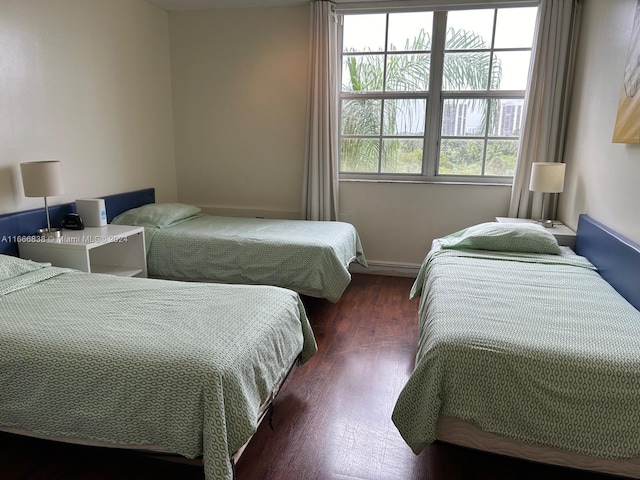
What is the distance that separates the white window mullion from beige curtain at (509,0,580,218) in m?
0.72

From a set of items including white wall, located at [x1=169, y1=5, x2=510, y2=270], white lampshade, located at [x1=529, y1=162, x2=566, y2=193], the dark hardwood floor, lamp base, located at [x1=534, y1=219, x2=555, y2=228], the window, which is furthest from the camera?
white wall, located at [x1=169, y1=5, x2=510, y2=270]

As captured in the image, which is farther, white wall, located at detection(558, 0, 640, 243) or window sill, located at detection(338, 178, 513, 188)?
window sill, located at detection(338, 178, 513, 188)

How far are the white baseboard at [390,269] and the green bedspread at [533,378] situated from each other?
2316 millimetres

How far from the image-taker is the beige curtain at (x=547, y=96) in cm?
337

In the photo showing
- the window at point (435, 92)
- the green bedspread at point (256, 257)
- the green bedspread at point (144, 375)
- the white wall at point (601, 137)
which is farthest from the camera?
the window at point (435, 92)

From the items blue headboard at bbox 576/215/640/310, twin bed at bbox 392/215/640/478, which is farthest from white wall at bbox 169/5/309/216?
twin bed at bbox 392/215/640/478

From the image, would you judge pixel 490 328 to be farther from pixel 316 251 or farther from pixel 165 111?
pixel 165 111

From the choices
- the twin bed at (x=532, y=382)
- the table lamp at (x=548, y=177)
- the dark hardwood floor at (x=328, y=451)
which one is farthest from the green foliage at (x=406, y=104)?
the twin bed at (x=532, y=382)

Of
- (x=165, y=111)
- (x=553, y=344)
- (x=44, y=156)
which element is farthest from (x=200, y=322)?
(x=165, y=111)

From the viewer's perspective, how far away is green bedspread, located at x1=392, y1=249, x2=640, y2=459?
1400 millimetres

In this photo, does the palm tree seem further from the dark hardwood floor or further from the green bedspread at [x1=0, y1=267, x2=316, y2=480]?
the green bedspread at [x1=0, y1=267, x2=316, y2=480]

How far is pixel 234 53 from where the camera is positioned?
13.5 feet

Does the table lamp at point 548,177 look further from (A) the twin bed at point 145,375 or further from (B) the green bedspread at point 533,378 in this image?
(A) the twin bed at point 145,375

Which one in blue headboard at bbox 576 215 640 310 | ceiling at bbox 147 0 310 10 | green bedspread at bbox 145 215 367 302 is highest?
ceiling at bbox 147 0 310 10
